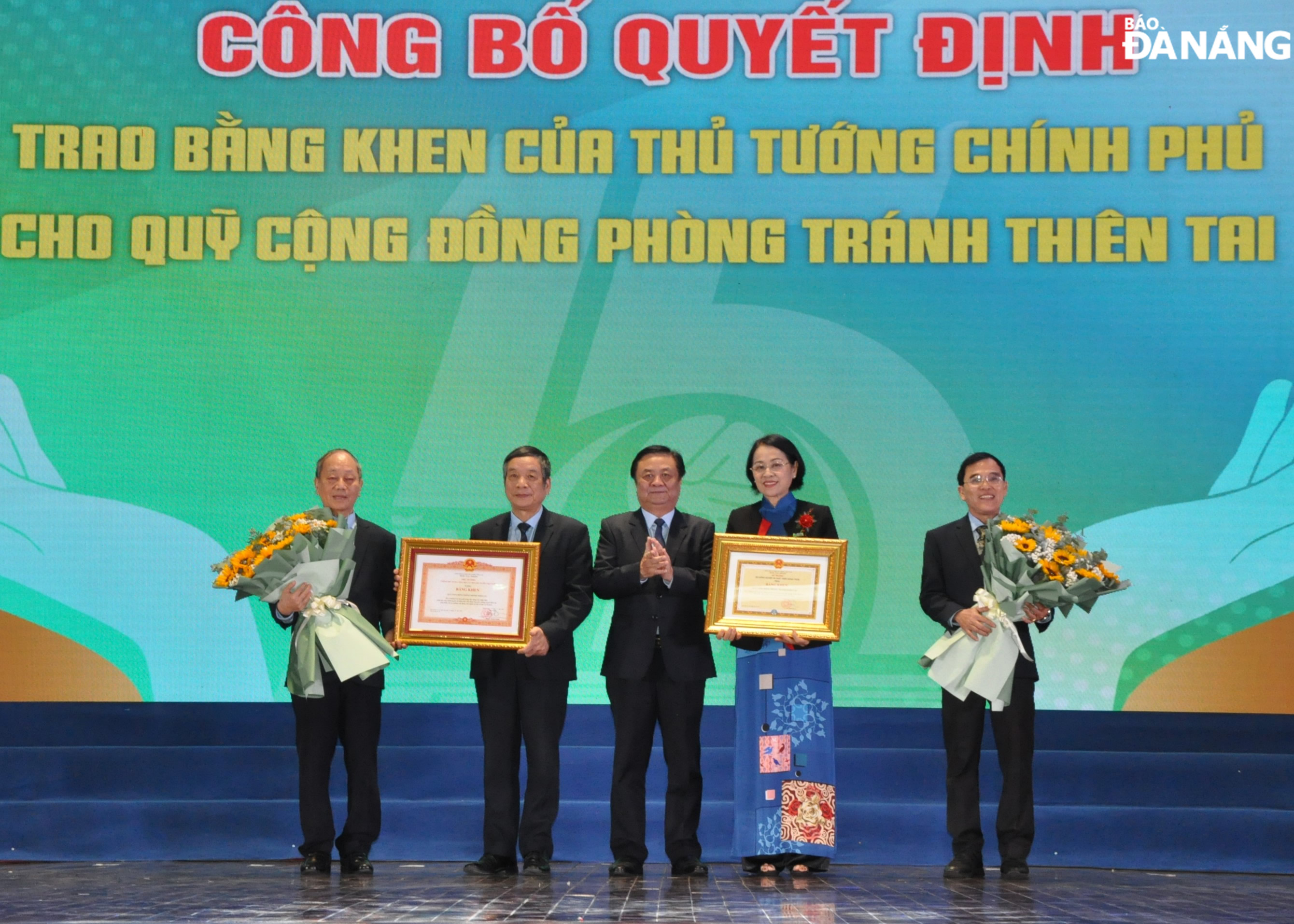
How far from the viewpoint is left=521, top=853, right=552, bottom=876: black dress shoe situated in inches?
174

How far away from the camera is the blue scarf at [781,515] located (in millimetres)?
4508

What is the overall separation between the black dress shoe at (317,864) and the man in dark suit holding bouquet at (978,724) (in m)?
1.91

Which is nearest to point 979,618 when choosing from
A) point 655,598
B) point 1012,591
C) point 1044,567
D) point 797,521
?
point 1012,591

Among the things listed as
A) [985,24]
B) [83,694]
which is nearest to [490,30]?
[985,24]

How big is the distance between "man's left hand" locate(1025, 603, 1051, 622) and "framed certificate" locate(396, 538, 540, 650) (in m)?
1.52

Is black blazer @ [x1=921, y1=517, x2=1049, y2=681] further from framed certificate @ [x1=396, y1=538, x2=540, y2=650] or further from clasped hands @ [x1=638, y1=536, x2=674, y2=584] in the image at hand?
framed certificate @ [x1=396, y1=538, x2=540, y2=650]

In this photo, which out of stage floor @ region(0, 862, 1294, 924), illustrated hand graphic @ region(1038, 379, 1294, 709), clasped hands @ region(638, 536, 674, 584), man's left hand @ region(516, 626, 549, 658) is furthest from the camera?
illustrated hand graphic @ region(1038, 379, 1294, 709)

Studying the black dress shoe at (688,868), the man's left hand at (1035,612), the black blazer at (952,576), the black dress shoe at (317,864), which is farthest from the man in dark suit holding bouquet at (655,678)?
the man's left hand at (1035,612)

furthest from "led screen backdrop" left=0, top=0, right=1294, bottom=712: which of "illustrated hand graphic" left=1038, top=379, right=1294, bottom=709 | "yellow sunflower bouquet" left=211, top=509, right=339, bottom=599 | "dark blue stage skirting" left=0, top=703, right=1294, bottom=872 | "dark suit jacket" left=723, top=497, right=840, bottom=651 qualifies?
"yellow sunflower bouquet" left=211, top=509, right=339, bottom=599

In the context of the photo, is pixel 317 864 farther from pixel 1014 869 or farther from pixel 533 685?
pixel 1014 869

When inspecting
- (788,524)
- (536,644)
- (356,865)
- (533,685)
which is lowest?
(356,865)

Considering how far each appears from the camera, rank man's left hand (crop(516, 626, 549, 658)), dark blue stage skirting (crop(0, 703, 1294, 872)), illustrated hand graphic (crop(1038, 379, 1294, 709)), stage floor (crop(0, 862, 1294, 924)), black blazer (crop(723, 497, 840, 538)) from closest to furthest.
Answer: stage floor (crop(0, 862, 1294, 924)) < man's left hand (crop(516, 626, 549, 658)) < black blazer (crop(723, 497, 840, 538)) < dark blue stage skirting (crop(0, 703, 1294, 872)) < illustrated hand graphic (crop(1038, 379, 1294, 709))

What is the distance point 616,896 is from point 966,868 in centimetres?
114

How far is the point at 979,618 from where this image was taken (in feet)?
14.4
